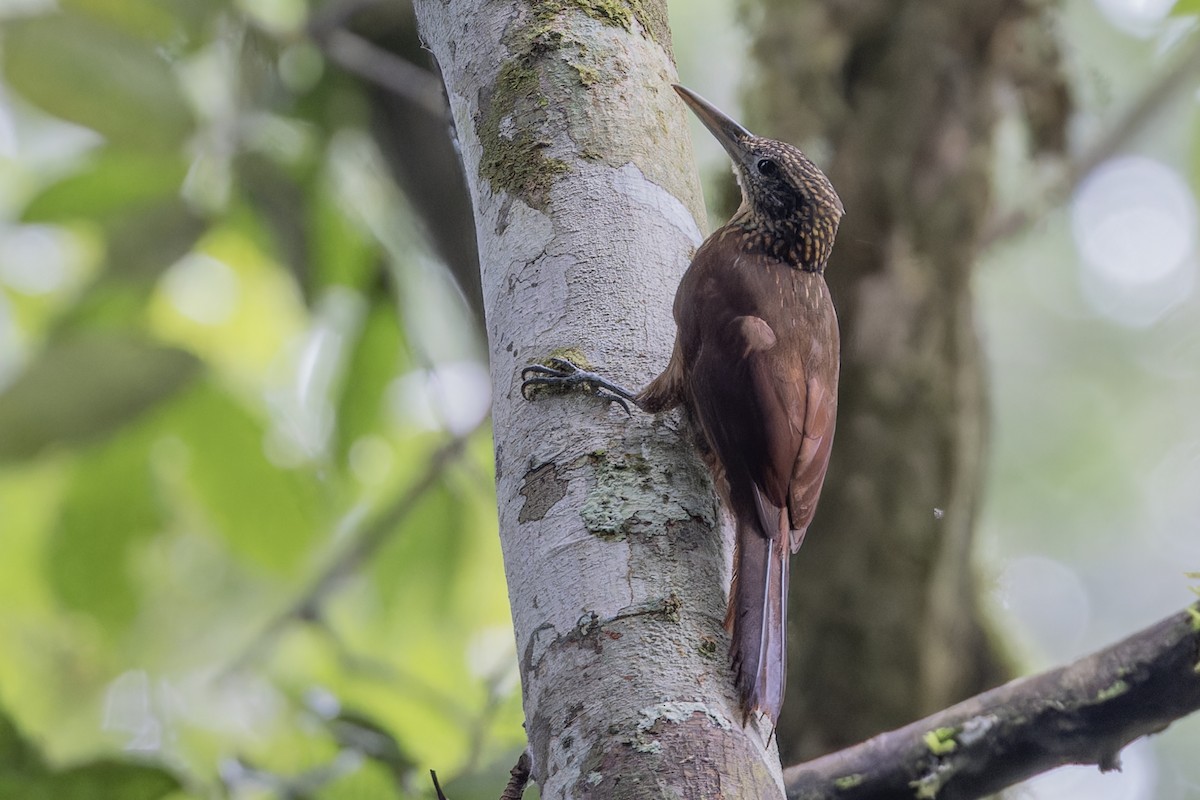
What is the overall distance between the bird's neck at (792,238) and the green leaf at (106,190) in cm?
121

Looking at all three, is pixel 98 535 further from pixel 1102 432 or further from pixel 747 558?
pixel 1102 432

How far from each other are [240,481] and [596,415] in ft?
4.40

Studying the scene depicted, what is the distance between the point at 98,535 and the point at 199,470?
24cm

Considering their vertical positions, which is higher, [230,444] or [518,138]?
[230,444]

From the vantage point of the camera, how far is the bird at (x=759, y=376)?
1.49 m

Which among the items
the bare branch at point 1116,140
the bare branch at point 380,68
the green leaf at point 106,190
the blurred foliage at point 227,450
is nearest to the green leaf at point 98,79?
the blurred foliage at point 227,450

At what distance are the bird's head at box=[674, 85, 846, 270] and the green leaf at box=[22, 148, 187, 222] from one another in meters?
1.18

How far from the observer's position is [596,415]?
147 cm

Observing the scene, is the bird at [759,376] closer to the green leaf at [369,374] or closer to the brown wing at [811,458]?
the brown wing at [811,458]

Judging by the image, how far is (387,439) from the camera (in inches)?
130

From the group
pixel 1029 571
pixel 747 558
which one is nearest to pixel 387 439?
pixel 747 558

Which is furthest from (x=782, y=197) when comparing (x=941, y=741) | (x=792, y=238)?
(x=941, y=741)

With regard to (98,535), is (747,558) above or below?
below

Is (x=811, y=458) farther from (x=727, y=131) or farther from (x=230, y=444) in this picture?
(x=230, y=444)
